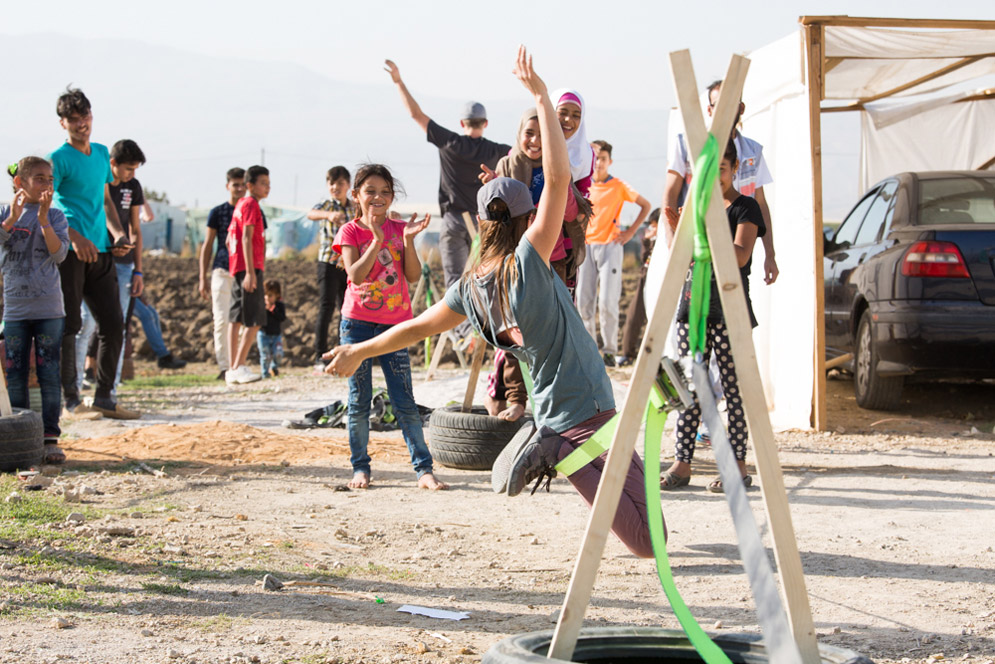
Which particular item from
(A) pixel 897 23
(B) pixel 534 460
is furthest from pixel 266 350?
(B) pixel 534 460

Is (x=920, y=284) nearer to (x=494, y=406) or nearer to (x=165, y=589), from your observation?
(x=494, y=406)

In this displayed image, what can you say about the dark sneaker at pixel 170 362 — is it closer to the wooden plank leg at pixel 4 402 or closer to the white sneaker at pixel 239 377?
the white sneaker at pixel 239 377

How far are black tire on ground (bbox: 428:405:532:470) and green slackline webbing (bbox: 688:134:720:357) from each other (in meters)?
4.07

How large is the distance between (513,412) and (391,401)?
0.74 m

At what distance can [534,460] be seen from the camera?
10.9ft

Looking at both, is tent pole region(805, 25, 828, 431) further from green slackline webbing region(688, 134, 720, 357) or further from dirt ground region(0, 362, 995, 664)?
green slackline webbing region(688, 134, 720, 357)

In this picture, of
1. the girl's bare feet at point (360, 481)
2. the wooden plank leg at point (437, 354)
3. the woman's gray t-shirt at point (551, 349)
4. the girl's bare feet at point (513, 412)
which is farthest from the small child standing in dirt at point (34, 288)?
the woman's gray t-shirt at point (551, 349)

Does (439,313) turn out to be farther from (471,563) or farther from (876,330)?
(876,330)

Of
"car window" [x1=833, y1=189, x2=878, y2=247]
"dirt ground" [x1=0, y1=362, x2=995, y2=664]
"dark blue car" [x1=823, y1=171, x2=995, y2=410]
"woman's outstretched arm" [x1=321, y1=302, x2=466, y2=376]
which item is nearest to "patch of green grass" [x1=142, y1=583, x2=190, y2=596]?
"dirt ground" [x1=0, y1=362, x2=995, y2=664]

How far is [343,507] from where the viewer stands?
584 centimetres

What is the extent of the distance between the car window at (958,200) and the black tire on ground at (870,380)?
92 centimetres

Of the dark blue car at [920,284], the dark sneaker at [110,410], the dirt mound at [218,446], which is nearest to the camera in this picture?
the dirt mound at [218,446]

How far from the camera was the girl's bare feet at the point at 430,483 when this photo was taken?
6328 mm

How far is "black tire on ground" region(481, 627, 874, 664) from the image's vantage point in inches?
110
